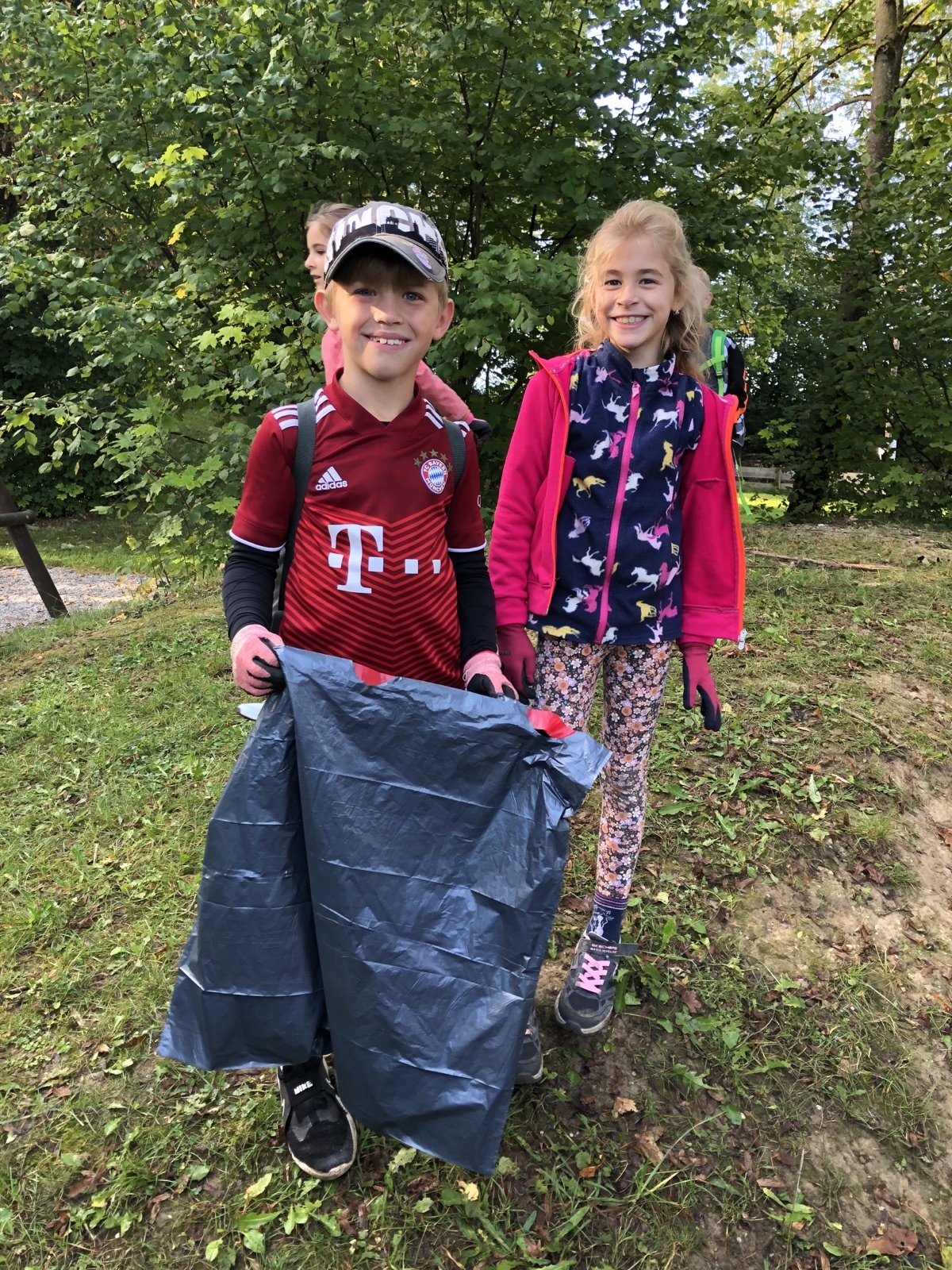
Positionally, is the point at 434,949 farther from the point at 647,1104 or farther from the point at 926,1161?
the point at 926,1161

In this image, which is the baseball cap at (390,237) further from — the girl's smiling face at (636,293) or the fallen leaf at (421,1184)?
the fallen leaf at (421,1184)

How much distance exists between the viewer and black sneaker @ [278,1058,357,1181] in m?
1.77

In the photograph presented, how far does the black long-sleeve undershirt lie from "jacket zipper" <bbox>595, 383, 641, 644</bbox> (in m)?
0.26

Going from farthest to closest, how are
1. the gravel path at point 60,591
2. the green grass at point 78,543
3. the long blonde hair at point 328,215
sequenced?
the green grass at point 78,543, the gravel path at point 60,591, the long blonde hair at point 328,215

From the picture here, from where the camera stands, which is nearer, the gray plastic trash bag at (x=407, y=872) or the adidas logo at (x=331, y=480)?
the gray plastic trash bag at (x=407, y=872)

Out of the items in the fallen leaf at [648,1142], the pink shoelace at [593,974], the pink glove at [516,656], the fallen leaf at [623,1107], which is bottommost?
the fallen leaf at [648,1142]

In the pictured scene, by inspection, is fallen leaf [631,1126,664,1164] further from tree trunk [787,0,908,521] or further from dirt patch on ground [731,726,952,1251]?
tree trunk [787,0,908,521]

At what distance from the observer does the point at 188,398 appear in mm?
4609

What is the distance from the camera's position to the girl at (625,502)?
1.82 meters

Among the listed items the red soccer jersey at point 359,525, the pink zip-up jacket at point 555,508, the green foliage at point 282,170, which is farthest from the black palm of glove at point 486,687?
the green foliage at point 282,170

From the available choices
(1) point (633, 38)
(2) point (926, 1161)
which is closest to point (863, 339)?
(1) point (633, 38)

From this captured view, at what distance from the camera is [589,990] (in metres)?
2.17

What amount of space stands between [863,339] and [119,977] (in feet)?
29.2

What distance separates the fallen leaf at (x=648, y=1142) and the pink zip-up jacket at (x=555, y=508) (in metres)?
1.23
